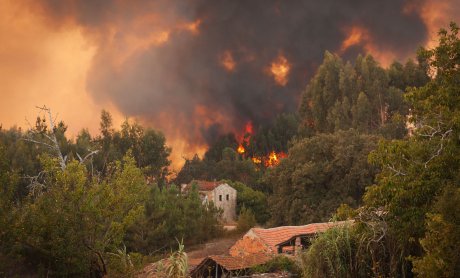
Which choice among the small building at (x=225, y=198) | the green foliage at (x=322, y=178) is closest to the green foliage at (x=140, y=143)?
the small building at (x=225, y=198)

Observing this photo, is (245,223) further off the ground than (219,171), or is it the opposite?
(219,171)

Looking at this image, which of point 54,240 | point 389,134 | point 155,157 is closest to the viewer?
point 54,240

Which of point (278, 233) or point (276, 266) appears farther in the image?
point (278, 233)

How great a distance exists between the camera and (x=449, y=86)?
13094 mm

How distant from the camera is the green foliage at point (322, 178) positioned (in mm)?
38875

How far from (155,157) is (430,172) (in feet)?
165

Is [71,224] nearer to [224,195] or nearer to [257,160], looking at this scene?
[224,195]

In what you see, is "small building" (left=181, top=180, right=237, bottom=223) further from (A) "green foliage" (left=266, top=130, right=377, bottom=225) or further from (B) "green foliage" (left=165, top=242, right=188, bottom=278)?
(B) "green foliage" (left=165, top=242, right=188, bottom=278)

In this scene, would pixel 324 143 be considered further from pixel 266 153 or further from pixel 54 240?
pixel 266 153

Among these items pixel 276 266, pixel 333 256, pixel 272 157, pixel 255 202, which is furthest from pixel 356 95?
pixel 333 256

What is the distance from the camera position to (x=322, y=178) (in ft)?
132

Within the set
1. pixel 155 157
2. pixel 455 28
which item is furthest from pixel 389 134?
pixel 455 28

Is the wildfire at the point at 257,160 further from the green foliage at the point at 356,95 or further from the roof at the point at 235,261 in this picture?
the roof at the point at 235,261

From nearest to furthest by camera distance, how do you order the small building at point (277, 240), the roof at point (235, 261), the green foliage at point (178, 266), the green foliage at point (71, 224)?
the green foliage at point (178, 266) < the green foliage at point (71, 224) < the roof at point (235, 261) < the small building at point (277, 240)
